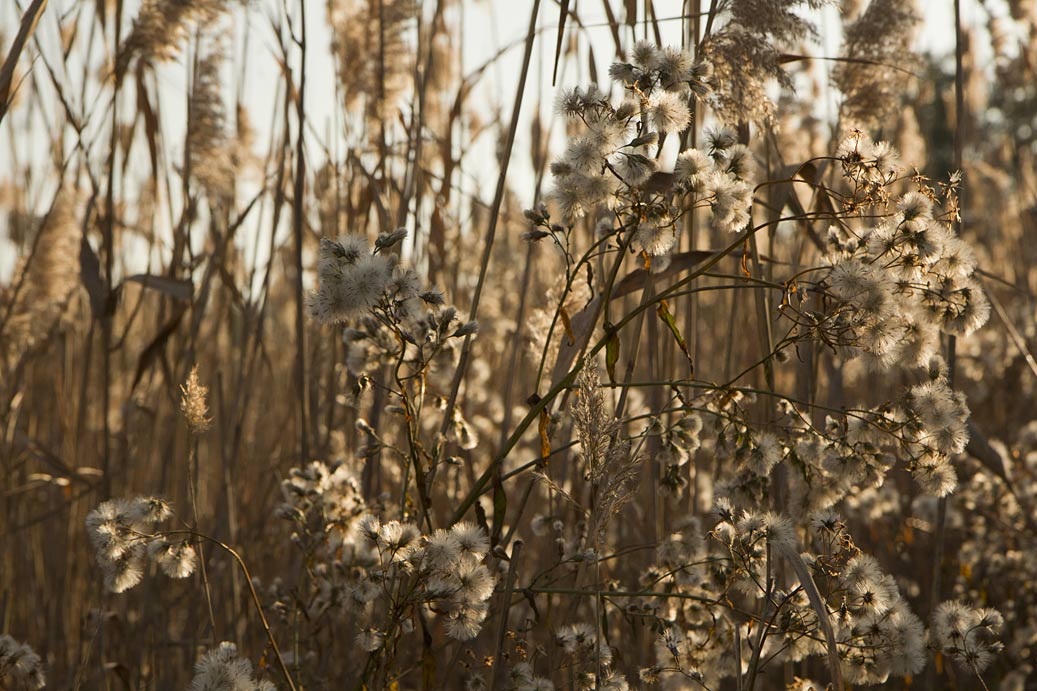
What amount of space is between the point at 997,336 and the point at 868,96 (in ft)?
9.25

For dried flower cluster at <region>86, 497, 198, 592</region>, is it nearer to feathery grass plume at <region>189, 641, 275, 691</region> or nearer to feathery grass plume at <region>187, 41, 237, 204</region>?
feathery grass plume at <region>189, 641, 275, 691</region>

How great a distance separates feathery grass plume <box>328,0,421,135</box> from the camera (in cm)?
283

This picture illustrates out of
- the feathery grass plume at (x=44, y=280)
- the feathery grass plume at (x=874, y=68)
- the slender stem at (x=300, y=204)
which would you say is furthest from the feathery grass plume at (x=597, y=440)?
the feathery grass plume at (x=44, y=280)

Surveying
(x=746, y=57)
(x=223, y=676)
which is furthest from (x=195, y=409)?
(x=746, y=57)

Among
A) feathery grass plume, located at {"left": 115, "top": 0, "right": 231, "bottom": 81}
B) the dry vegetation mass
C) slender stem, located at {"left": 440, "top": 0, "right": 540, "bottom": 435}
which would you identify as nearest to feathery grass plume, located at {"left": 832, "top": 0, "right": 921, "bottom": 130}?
the dry vegetation mass

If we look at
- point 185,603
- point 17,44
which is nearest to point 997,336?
point 185,603

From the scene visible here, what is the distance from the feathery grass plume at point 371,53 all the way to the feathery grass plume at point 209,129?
15.0 inches

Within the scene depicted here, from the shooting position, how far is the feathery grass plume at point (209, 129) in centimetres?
283

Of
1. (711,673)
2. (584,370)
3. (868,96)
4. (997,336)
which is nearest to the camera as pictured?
(584,370)

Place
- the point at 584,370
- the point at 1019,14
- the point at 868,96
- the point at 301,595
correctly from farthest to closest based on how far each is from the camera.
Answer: the point at 1019,14
the point at 868,96
the point at 301,595
the point at 584,370

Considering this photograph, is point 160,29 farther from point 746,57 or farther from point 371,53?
point 746,57

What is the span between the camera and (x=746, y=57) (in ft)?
5.53

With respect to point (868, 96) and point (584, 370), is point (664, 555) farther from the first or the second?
point (868, 96)

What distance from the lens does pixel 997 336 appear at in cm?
471
